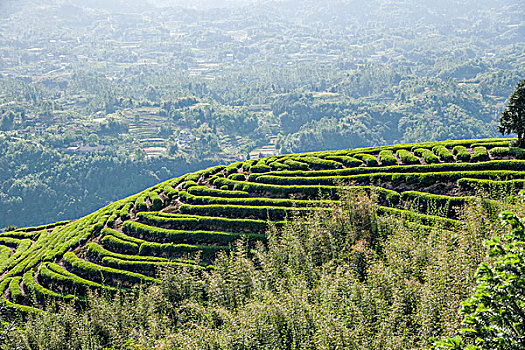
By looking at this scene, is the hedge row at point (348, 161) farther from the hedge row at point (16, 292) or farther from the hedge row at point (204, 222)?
the hedge row at point (16, 292)

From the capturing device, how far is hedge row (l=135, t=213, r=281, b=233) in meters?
47.0

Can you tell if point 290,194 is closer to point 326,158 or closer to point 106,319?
point 326,158

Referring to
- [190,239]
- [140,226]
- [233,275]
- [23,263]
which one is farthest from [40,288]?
[233,275]

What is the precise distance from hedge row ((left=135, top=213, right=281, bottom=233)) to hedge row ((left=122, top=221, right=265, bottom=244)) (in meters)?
0.94

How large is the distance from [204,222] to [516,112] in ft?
106

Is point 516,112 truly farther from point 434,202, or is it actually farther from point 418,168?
point 434,202

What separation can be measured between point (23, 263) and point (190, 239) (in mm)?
20996

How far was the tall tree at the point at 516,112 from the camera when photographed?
43500 millimetres

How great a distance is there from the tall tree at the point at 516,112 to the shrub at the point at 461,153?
388 cm

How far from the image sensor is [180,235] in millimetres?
48781

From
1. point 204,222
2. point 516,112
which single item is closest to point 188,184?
point 204,222

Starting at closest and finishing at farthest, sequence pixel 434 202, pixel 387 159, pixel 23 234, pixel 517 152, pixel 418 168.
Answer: pixel 434 202 → pixel 517 152 → pixel 418 168 → pixel 387 159 → pixel 23 234

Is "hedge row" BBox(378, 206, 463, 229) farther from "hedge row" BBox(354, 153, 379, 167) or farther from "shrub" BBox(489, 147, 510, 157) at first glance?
"shrub" BBox(489, 147, 510, 157)

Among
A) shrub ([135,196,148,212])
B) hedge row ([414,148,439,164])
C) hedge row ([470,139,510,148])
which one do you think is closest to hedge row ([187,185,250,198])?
shrub ([135,196,148,212])
